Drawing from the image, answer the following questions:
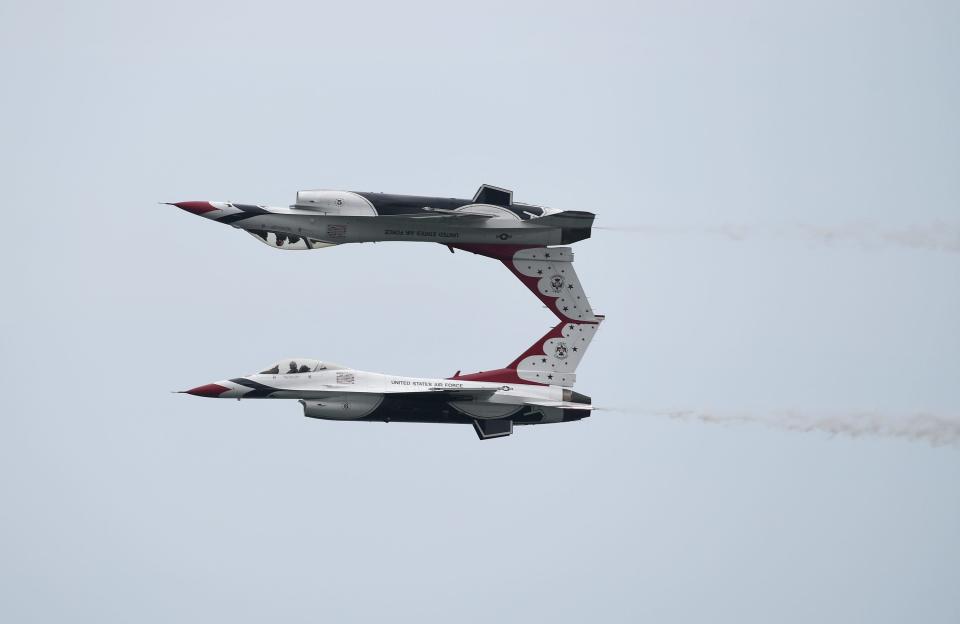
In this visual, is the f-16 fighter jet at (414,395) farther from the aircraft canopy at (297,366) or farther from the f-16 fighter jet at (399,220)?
the f-16 fighter jet at (399,220)

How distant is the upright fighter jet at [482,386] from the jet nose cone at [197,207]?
4.79 m

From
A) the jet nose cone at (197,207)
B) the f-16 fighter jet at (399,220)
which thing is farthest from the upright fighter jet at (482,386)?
the jet nose cone at (197,207)

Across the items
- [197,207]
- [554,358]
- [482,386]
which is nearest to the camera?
[482,386]

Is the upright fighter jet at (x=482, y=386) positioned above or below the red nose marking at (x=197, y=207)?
below

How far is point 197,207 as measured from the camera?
Result: 9900cm

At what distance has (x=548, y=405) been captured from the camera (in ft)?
323

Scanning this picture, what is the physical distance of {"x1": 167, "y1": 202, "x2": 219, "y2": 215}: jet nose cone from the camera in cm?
9888

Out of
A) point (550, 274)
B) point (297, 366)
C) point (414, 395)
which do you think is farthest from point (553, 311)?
point (297, 366)

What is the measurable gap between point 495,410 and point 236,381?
24.0ft

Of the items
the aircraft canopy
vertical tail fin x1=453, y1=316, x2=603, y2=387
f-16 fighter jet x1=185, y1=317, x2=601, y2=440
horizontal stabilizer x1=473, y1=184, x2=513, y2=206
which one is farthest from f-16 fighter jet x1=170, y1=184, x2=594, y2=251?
f-16 fighter jet x1=185, y1=317, x2=601, y2=440

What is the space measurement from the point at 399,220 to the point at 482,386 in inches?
205

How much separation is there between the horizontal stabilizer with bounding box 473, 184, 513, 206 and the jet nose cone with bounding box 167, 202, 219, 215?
7.44 m

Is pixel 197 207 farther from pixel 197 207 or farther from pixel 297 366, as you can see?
pixel 297 366

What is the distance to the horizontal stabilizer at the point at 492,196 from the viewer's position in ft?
324
